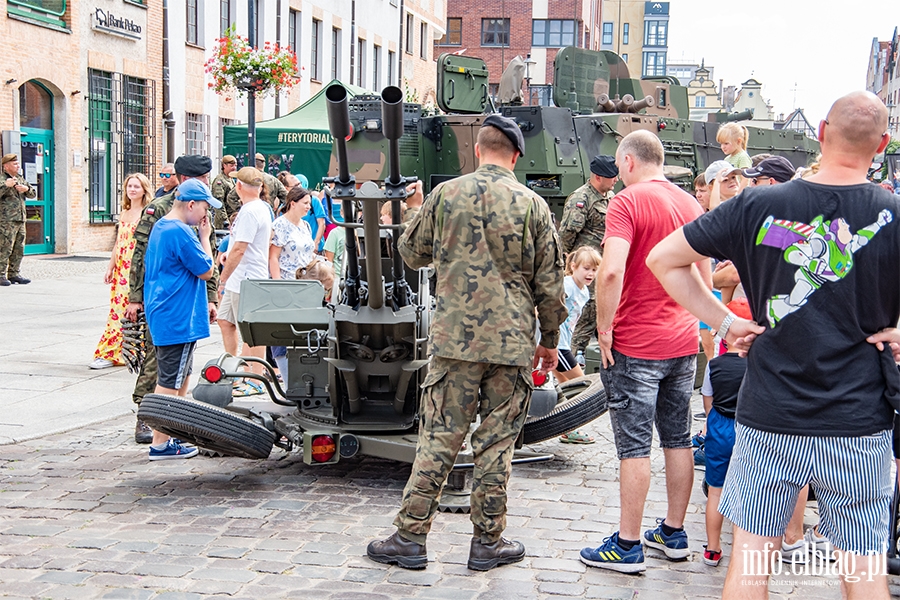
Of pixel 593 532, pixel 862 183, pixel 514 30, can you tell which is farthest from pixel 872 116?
pixel 514 30

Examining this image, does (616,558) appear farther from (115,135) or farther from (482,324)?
(115,135)

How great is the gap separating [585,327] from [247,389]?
2768 mm

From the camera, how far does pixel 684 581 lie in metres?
4.94

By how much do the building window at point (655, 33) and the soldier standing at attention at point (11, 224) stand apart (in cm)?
10664

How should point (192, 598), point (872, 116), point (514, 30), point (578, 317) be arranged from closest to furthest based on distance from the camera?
point (872, 116) < point (192, 598) < point (578, 317) < point (514, 30)

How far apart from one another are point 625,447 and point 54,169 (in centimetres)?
1825

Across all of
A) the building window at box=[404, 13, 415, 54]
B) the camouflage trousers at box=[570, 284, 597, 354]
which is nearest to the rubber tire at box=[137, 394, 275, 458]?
the camouflage trousers at box=[570, 284, 597, 354]

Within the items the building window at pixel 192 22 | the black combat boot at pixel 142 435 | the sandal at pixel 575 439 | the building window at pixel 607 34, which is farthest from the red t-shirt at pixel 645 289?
the building window at pixel 607 34

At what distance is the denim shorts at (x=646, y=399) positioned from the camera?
508cm

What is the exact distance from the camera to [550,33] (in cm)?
6594

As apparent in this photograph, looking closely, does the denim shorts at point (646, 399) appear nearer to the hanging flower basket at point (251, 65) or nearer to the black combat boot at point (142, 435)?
the black combat boot at point (142, 435)

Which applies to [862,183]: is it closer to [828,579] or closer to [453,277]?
[453,277]

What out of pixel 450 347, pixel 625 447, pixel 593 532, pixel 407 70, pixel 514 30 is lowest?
pixel 593 532

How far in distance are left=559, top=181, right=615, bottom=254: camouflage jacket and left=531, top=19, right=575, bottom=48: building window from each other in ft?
192
